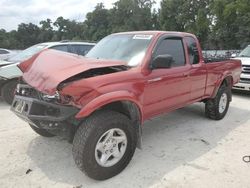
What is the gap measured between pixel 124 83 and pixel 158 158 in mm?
1330

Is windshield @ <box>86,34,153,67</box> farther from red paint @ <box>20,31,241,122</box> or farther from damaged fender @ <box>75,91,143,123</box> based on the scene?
damaged fender @ <box>75,91,143,123</box>

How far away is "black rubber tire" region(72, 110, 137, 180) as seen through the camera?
11.5 feet

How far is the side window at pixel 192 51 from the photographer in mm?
5543

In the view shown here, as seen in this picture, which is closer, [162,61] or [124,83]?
[124,83]

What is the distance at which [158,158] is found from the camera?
4434 millimetres

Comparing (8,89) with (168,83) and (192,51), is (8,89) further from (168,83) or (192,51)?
(192,51)

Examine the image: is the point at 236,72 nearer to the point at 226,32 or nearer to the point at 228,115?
the point at 228,115

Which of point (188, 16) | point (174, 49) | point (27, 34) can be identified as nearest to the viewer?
point (174, 49)

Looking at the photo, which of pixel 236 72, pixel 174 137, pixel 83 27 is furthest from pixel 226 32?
pixel 83 27

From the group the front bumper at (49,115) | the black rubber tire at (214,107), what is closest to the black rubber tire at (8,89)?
the front bumper at (49,115)

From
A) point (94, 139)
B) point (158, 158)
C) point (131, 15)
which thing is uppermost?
point (131, 15)

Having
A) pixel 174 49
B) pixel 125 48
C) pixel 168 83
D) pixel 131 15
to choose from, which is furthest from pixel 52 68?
pixel 131 15

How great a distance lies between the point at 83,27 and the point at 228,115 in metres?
67.1

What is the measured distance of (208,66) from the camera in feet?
19.5
